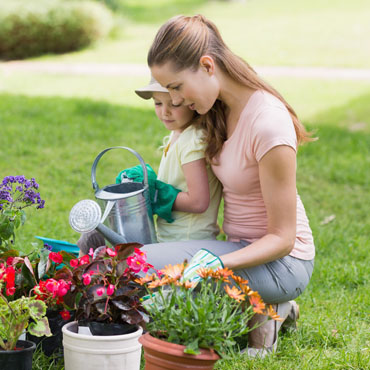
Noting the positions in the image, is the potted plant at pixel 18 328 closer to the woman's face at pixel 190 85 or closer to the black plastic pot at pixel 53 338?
the black plastic pot at pixel 53 338

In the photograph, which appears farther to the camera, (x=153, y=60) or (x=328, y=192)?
(x=328, y=192)

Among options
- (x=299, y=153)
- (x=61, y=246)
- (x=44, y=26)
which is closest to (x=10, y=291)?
(x=61, y=246)

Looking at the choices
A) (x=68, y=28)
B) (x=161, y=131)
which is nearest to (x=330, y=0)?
(x=68, y=28)

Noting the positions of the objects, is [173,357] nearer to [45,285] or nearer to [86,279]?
[86,279]

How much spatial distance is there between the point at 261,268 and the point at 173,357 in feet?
Result: 2.64

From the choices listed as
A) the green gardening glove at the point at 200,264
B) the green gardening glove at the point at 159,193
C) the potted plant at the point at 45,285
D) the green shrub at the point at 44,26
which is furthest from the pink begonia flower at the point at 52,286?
the green shrub at the point at 44,26

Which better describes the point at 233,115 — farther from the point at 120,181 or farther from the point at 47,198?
the point at 47,198

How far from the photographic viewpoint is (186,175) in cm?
284

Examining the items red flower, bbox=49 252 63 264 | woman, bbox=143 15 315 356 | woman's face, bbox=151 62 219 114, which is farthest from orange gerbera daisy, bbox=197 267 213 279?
woman's face, bbox=151 62 219 114

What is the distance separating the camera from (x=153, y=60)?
100 inches

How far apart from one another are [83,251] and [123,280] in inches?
29.0

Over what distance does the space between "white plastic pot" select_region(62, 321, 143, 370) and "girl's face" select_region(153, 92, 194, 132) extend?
41.4 inches

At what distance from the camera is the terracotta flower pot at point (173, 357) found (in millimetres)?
1908

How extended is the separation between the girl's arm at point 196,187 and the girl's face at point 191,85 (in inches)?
12.0
